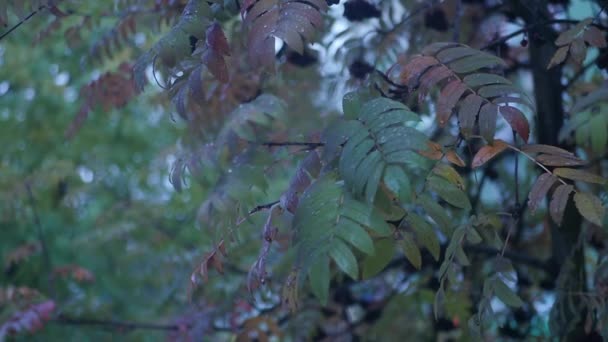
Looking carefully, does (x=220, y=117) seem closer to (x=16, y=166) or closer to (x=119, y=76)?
(x=119, y=76)

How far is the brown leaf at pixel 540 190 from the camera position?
1440mm

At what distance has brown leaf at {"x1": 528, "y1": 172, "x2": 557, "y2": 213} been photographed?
56.7 inches

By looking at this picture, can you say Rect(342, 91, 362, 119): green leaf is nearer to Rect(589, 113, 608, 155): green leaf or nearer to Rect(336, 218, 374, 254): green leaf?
Rect(336, 218, 374, 254): green leaf

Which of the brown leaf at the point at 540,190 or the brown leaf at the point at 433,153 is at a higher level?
the brown leaf at the point at 433,153

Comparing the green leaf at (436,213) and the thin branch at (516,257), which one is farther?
the thin branch at (516,257)

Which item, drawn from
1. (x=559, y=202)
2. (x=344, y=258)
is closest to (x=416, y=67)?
(x=559, y=202)

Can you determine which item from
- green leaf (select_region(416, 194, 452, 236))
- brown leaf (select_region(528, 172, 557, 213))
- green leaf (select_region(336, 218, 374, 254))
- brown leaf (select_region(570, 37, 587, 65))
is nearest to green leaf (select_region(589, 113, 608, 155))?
brown leaf (select_region(570, 37, 587, 65))

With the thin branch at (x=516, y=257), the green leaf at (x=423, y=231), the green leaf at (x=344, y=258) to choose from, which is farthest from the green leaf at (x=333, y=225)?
the thin branch at (x=516, y=257)

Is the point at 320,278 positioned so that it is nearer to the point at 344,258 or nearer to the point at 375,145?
the point at 344,258

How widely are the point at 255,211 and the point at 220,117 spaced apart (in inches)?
35.9

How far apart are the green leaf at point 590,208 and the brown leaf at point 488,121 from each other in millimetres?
215

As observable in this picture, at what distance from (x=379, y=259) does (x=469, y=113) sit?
1.07 ft

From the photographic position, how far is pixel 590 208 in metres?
1.41

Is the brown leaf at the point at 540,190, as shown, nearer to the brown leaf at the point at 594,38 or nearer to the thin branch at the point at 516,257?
the brown leaf at the point at 594,38
